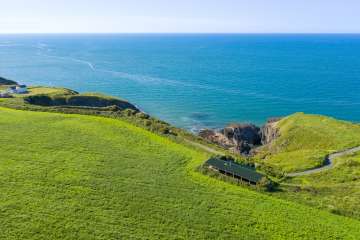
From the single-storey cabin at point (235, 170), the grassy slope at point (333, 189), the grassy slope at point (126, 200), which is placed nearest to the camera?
the grassy slope at point (126, 200)

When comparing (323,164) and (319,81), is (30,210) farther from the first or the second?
(319,81)

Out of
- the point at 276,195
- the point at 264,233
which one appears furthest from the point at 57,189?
the point at 276,195

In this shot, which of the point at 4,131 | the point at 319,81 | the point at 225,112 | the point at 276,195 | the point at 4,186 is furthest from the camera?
the point at 319,81

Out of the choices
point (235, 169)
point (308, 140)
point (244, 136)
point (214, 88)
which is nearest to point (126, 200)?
point (235, 169)

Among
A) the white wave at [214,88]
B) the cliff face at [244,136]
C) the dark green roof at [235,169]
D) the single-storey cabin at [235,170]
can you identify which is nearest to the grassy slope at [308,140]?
the cliff face at [244,136]

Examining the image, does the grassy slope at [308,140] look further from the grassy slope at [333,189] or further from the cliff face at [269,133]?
the grassy slope at [333,189]

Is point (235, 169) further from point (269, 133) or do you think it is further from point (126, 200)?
point (269, 133)

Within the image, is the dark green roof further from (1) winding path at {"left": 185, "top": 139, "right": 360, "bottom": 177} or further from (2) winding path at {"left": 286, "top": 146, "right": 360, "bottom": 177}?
(2) winding path at {"left": 286, "top": 146, "right": 360, "bottom": 177}
